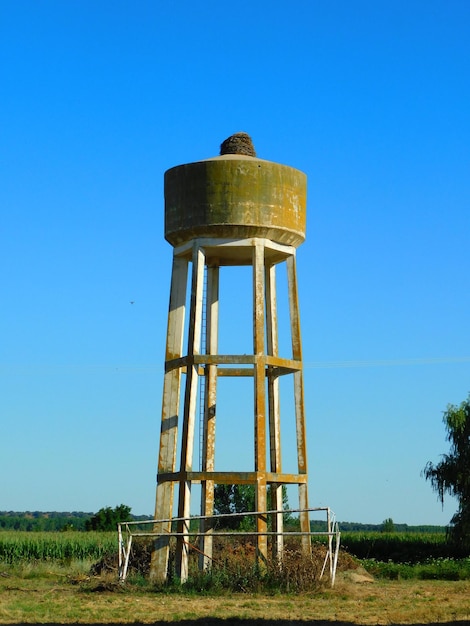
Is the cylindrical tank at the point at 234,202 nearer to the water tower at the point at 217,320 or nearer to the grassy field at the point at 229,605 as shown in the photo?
the water tower at the point at 217,320

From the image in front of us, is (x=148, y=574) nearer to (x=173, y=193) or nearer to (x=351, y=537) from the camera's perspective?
(x=173, y=193)

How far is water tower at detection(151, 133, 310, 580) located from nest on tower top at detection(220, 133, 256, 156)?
2.55ft

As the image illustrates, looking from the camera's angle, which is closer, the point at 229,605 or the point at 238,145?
the point at 229,605

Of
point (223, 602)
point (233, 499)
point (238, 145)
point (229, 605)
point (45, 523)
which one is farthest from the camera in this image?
point (45, 523)

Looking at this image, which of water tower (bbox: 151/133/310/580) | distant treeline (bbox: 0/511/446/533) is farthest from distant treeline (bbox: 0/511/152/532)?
water tower (bbox: 151/133/310/580)

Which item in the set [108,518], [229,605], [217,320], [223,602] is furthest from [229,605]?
[108,518]

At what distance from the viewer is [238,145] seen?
2766cm

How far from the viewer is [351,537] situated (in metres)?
50.1

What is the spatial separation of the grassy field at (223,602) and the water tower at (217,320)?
5.52ft

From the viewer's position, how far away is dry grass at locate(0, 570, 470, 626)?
762 inches

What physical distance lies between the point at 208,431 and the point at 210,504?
5.61 feet

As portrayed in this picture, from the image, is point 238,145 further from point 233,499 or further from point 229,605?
point 233,499

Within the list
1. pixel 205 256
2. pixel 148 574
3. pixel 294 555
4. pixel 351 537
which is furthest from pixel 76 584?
pixel 351 537

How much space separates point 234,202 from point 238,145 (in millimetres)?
2510
